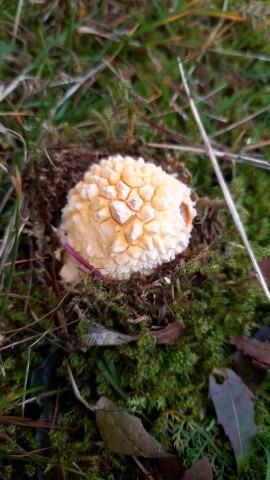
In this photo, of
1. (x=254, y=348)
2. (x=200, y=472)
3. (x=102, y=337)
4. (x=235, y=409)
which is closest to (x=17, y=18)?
(x=102, y=337)

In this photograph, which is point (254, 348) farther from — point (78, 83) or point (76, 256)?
point (78, 83)

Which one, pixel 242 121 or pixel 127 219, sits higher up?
pixel 242 121

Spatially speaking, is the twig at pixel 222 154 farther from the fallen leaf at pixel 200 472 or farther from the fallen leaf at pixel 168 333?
the fallen leaf at pixel 200 472

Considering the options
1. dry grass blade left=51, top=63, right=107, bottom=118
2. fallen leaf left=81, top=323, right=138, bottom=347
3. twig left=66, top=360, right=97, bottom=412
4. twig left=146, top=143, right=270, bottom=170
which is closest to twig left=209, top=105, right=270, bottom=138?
twig left=146, top=143, right=270, bottom=170

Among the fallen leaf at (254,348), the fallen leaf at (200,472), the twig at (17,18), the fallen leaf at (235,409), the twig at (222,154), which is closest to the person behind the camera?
the fallen leaf at (200,472)

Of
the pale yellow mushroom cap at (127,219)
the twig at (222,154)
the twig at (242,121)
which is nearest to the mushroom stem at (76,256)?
the pale yellow mushroom cap at (127,219)

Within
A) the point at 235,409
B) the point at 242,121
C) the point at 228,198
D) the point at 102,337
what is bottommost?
the point at 235,409

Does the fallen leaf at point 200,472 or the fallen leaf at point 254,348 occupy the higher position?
the fallen leaf at point 254,348
